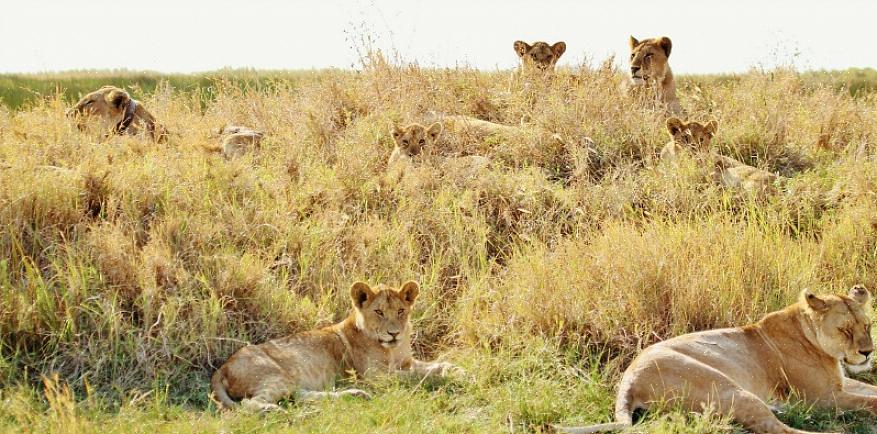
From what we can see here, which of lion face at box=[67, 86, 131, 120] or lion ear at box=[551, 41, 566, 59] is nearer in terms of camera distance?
lion face at box=[67, 86, 131, 120]

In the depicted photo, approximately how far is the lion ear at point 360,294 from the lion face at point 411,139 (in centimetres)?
339

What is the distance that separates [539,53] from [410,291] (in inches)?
265

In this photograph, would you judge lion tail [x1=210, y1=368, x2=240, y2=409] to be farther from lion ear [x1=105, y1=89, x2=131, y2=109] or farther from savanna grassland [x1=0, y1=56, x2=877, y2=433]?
lion ear [x1=105, y1=89, x2=131, y2=109]

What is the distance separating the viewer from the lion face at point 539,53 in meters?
12.3

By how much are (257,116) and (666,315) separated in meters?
6.34

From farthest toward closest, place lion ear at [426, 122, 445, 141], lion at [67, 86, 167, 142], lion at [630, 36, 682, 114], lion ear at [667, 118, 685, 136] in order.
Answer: lion at [630, 36, 682, 114], lion at [67, 86, 167, 142], lion ear at [426, 122, 445, 141], lion ear at [667, 118, 685, 136]

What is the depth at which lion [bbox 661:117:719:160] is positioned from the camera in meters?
9.74

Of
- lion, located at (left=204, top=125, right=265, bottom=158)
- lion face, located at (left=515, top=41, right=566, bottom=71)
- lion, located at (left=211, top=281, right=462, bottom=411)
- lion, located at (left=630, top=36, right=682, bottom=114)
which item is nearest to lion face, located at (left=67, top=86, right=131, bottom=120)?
lion, located at (left=204, top=125, right=265, bottom=158)

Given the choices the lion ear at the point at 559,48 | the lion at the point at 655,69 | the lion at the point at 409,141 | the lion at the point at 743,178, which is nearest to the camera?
the lion at the point at 743,178

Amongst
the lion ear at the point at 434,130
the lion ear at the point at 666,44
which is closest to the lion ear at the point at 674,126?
the lion ear at the point at 434,130

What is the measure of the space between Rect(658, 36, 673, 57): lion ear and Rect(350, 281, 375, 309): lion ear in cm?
687

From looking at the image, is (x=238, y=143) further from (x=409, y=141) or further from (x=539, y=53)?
(x=539, y=53)

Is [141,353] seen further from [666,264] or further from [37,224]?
[666,264]

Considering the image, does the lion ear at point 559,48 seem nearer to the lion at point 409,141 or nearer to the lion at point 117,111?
the lion at point 409,141
